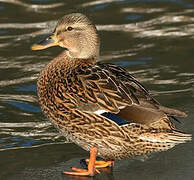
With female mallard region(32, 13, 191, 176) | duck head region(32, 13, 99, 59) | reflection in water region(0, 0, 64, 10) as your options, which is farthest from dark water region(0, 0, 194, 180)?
duck head region(32, 13, 99, 59)

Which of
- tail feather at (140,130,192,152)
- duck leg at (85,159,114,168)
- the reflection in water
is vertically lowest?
duck leg at (85,159,114,168)

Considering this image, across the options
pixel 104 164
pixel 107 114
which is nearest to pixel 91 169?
pixel 104 164

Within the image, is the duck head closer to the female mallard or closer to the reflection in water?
the female mallard

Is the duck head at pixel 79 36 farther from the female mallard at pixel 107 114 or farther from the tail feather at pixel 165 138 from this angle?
the tail feather at pixel 165 138

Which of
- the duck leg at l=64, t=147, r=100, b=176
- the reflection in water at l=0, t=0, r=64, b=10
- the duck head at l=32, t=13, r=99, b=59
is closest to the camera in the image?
Result: the duck leg at l=64, t=147, r=100, b=176

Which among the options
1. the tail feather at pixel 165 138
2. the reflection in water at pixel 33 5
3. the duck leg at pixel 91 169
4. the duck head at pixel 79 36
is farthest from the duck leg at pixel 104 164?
the reflection in water at pixel 33 5

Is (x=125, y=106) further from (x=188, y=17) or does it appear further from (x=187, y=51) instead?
(x=188, y=17)

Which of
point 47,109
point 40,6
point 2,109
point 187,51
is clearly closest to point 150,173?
point 47,109

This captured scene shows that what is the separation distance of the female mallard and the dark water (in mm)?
260

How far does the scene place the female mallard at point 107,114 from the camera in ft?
18.9

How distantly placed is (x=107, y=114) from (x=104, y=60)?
380 centimetres

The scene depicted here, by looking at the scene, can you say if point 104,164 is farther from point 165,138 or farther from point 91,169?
point 165,138

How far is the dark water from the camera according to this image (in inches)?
244

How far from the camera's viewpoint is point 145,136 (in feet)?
19.1
